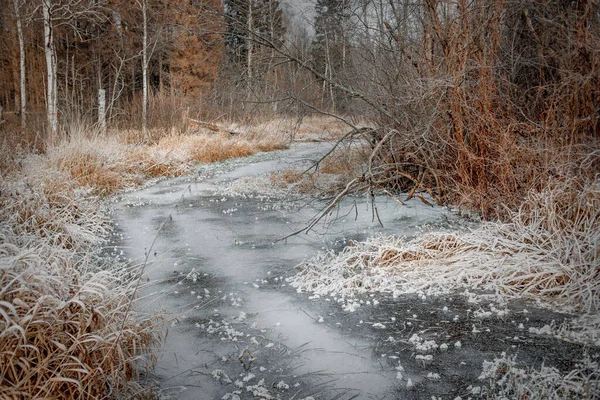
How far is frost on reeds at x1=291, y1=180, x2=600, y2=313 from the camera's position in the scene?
3.58 m

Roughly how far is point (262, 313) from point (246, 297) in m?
0.37

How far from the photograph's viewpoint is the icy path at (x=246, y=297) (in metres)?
2.59

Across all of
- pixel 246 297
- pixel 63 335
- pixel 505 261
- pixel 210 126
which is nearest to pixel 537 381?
pixel 505 261

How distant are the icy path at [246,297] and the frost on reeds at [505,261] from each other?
0.54 metres

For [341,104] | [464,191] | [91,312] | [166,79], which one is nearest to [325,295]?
[91,312]

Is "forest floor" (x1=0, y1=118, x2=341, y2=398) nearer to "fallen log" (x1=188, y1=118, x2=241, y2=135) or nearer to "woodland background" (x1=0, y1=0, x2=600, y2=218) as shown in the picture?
"woodland background" (x1=0, y1=0, x2=600, y2=218)

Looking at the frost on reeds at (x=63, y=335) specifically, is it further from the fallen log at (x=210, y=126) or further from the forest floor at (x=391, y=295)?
the fallen log at (x=210, y=126)

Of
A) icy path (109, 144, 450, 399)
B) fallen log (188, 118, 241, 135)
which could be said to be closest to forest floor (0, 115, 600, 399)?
icy path (109, 144, 450, 399)

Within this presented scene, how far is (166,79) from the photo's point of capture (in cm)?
2314

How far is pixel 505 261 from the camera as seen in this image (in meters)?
3.96

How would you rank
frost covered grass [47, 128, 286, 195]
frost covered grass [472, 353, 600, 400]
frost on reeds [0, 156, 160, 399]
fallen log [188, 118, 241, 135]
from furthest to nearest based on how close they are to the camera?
fallen log [188, 118, 241, 135] → frost covered grass [47, 128, 286, 195] → frost covered grass [472, 353, 600, 400] → frost on reeds [0, 156, 160, 399]

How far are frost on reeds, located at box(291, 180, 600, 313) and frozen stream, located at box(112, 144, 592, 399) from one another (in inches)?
12.5

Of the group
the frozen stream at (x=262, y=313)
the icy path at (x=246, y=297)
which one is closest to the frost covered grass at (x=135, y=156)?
the icy path at (x=246, y=297)

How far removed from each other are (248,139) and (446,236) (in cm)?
1155
